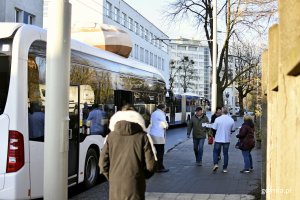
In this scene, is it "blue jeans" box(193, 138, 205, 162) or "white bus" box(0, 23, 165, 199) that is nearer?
"white bus" box(0, 23, 165, 199)

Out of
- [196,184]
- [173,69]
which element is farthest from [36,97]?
[173,69]

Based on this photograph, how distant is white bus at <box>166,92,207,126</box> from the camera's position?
37.1 meters

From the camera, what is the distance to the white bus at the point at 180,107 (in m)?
37.1

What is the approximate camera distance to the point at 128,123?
17.3 ft

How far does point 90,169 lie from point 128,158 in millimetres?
5421

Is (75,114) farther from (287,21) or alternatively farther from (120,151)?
(287,21)

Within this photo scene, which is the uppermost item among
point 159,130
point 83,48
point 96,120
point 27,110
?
point 83,48

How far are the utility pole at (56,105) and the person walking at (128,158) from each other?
5.05 ft

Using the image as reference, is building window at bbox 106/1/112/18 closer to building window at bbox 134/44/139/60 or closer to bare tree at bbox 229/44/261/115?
building window at bbox 134/44/139/60

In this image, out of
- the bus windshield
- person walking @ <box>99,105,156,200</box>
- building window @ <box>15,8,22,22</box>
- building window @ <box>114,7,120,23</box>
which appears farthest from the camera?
building window @ <box>114,7,120,23</box>

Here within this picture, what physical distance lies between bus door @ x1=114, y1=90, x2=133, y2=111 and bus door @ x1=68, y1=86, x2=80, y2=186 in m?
2.85

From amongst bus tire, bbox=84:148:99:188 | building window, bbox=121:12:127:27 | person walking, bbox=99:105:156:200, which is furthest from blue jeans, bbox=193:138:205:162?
building window, bbox=121:12:127:27

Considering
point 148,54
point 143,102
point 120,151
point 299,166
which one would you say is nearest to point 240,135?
point 143,102

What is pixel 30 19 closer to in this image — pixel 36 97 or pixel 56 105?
pixel 36 97
